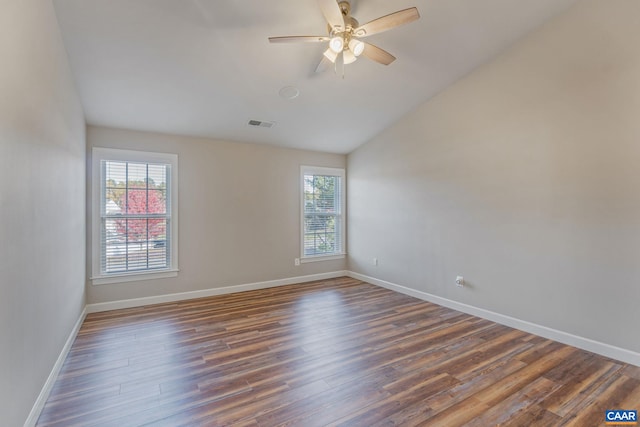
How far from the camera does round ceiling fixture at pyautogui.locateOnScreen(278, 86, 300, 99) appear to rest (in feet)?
11.9

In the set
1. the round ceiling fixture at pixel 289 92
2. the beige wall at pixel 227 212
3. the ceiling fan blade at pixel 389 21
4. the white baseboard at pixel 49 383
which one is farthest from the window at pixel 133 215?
the ceiling fan blade at pixel 389 21

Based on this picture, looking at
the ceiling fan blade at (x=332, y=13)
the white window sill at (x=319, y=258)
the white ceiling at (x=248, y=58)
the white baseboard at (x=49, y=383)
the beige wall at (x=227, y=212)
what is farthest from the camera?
the white window sill at (x=319, y=258)

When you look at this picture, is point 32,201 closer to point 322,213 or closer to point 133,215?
point 133,215

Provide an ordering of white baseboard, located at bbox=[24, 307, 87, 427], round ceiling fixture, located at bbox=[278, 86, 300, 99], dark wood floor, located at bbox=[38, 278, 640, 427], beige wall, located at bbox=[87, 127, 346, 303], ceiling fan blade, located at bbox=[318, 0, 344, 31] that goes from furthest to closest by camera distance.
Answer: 1. beige wall, located at bbox=[87, 127, 346, 303]
2. round ceiling fixture, located at bbox=[278, 86, 300, 99]
3. ceiling fan blade, located at bbox=[318, 0, 344, 31]
4. dark wood floor, located at bbox=[38, 278, 640, 427]
5. white baseboard, located at bbox=[24, 307, 87, 427]

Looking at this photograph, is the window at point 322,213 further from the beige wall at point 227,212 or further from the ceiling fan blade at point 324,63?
the ceiling fan blade at point 324,63

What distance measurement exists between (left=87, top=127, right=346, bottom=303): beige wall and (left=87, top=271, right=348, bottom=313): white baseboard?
0.06 m

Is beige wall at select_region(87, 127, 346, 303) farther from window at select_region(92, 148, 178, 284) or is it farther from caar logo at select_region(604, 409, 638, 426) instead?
caar logo at select_region(604, 409, 638, 426)

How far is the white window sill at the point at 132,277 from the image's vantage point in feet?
12.8

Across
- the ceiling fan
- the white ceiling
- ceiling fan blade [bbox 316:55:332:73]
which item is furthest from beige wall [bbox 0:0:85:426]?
ceiling fan blade [bbox 316:55:332:73]

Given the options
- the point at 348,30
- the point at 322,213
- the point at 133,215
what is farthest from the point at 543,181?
A: the point at 133,215

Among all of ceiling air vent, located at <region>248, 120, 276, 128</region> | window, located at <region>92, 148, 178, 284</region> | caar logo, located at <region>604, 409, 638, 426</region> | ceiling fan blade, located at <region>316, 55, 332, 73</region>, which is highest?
ceiling fan blade, located at <region>316, 55, 332, 73</region>

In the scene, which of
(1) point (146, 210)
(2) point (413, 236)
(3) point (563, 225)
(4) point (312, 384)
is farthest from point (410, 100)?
(1) point (146, 210)

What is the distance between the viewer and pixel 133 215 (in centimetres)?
411

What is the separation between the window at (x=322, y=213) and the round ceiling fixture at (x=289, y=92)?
1757mm
